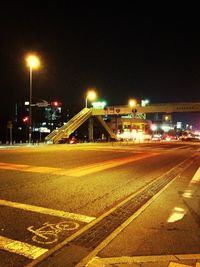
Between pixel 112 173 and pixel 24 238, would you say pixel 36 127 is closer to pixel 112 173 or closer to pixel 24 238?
pixel 112 173

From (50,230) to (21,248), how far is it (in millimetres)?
1103

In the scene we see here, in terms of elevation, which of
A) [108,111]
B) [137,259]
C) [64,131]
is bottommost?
[137,259]

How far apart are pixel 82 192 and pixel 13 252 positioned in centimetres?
562

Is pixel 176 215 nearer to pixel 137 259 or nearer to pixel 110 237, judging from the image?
pixel 110 237

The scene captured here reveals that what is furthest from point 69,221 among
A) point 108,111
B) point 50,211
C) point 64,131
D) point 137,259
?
point 108,111

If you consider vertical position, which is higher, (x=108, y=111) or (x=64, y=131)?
(x=108, y=111)

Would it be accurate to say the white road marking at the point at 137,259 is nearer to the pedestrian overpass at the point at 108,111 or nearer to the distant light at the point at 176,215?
the distant light at the point at 176,215

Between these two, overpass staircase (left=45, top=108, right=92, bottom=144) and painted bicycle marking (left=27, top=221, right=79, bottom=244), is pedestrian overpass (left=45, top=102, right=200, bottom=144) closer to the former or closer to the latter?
overpass staircase (left=45, top=108, right=92, bottom=144)

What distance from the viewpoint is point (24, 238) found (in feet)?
20.7

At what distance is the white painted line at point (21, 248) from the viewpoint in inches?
219

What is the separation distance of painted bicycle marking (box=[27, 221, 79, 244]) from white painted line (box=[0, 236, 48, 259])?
0.31 metres

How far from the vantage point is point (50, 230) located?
22.5ft

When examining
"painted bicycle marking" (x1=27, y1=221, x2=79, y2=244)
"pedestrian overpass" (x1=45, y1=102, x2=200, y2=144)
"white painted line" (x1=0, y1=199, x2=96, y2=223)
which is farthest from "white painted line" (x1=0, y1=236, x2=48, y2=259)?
"pedestrian overpass" (x1=45, y1=102, x2=200, y2=144)

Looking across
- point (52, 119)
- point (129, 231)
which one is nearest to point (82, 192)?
point (129, 231)
